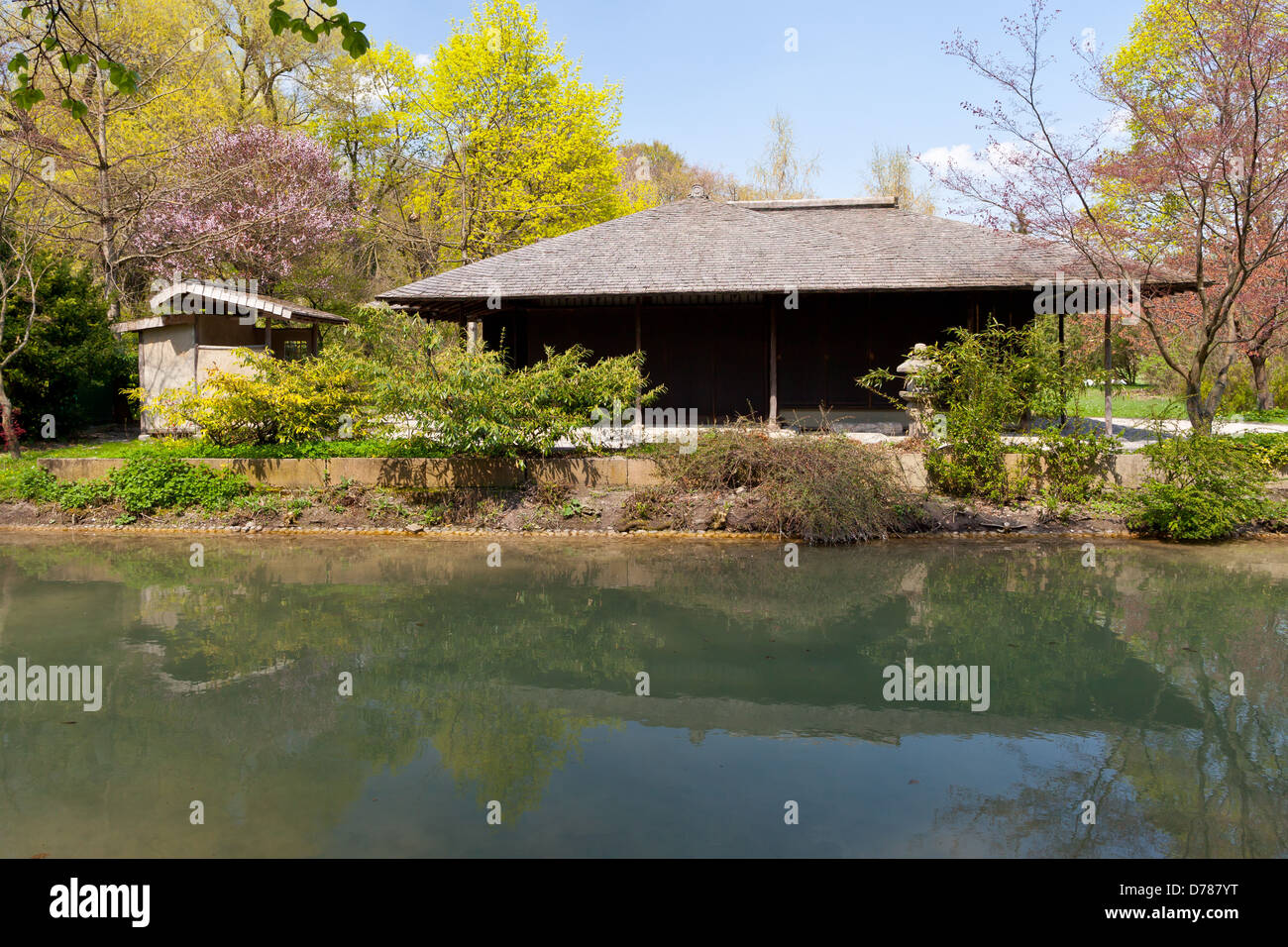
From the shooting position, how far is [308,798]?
4641mm

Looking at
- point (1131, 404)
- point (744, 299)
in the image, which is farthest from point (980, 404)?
point (1131, 404)

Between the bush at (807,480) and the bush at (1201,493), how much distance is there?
3067 millimetres

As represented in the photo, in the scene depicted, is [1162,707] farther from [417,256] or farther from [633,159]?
[633,159]

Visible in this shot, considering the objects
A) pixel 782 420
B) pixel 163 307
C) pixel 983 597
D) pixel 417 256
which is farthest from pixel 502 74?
pixel 983 597

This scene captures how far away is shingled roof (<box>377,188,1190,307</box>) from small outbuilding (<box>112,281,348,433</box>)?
2.28m

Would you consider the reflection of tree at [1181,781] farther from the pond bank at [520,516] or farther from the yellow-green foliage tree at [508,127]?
the yellow-green foliage tree at [508,127]

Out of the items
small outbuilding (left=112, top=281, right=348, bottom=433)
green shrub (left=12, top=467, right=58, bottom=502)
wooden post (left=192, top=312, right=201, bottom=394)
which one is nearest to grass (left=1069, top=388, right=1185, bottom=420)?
small outbuilding (left=112, top=281, right=348, bottom=433)

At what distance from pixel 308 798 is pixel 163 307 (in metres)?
13.8

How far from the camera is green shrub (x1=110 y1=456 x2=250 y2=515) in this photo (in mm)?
Answer: 12531

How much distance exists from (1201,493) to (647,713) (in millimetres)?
8893

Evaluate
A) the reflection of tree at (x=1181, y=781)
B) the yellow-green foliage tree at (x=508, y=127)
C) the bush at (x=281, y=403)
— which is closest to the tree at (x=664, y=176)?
the yellow-green foliage tree at (x=508, y=127)

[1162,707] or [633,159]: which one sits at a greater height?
[633,159]

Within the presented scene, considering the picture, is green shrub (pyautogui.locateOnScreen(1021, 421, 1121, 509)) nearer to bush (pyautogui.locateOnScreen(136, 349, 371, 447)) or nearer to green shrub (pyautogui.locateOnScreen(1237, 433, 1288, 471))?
green shrub (pyautogui.locateOnScreen(1237, 433, 1288, 471))

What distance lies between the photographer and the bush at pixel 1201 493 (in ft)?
36.4
